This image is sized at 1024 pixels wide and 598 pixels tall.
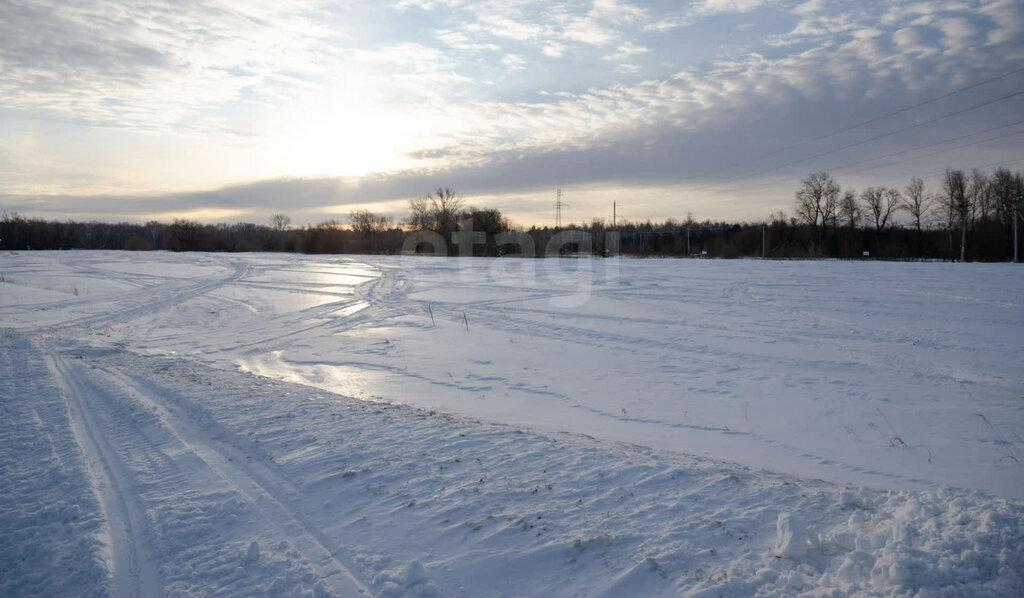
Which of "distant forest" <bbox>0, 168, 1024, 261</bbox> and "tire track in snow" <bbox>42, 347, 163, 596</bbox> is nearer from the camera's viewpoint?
"tire track in snow" <bbox>42, 347, 163, 596</bbox>

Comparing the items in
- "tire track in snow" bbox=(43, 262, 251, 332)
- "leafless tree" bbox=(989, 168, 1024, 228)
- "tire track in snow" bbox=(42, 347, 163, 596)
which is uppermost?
"leafless tree" bbox=(989, 168, 1024, 228)

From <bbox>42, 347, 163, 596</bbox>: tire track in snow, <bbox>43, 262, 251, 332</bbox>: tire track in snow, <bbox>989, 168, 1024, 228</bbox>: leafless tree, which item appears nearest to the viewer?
<bbox>42, 347, 163, 596</bbox>: tire track in snow

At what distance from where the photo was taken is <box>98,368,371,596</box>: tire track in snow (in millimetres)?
3450

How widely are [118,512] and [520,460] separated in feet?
10.5

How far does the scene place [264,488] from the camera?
4523 millimetres

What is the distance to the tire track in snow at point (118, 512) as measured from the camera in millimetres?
3377

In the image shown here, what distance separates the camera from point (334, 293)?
72.5 ft

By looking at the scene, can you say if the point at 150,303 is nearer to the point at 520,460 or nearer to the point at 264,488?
the point at 264,488

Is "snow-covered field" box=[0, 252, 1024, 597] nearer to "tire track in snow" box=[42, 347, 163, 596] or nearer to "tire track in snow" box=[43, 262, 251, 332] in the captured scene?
"tire track in snow" box=[42, 347, 163, 596]

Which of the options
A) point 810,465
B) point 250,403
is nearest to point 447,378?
point 250,403

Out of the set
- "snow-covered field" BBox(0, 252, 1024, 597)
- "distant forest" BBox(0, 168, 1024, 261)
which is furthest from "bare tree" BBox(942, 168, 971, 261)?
"snow-covered field" BBox(0, 252, 1024, 597)

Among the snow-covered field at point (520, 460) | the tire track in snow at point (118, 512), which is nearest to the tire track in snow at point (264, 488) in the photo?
the snow-covered field at point (520, 460)

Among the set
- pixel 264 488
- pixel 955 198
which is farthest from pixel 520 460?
pixel 955 198

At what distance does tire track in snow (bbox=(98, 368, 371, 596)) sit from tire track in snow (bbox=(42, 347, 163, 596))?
610 mm
